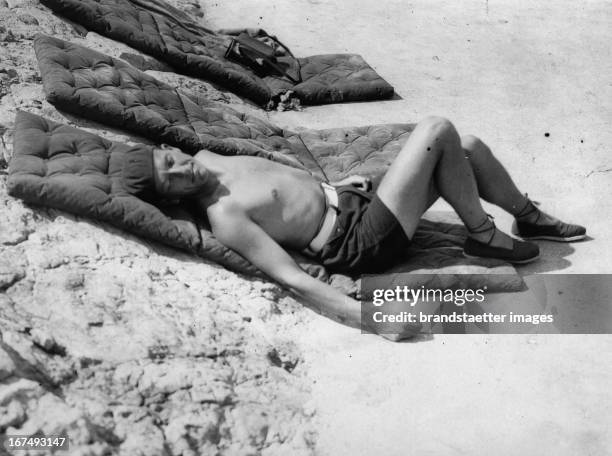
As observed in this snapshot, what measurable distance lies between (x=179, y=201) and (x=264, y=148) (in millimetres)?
1063

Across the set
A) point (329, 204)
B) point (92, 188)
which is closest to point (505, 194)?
point (329, 204)

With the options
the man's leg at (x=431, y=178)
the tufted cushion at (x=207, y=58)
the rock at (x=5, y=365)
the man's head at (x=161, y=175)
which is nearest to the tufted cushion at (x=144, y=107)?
the tufted cushion at (x=207, y=58)

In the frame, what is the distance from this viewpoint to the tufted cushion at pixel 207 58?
5980mm

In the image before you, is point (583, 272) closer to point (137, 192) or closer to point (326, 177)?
point (326, 177)

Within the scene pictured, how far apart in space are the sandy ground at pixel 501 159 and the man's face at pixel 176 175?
3.27 ft

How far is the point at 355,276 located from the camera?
162 inches

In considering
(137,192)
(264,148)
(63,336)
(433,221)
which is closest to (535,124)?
(433,221)

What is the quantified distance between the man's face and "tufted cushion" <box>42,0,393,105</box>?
2.33 m

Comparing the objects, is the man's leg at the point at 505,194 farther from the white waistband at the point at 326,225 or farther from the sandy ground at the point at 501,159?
the white waistband at the point at 326,225

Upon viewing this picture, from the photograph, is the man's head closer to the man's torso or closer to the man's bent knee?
the man's torso

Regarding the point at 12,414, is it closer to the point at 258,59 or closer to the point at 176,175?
the point at 176,175

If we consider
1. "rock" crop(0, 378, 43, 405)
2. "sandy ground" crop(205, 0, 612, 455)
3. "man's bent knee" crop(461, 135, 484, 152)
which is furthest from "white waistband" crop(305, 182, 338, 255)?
"rock" crop(0, 378, 43, 405)

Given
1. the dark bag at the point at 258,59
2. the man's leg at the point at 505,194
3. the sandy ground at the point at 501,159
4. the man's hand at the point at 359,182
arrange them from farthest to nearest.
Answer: the dark bag at the point at 258,59, the man's hand at the point at 359,182, the man's leg at the point at 505,194, the sandy ground at the point at 501,159

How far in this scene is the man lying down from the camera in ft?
12.7
